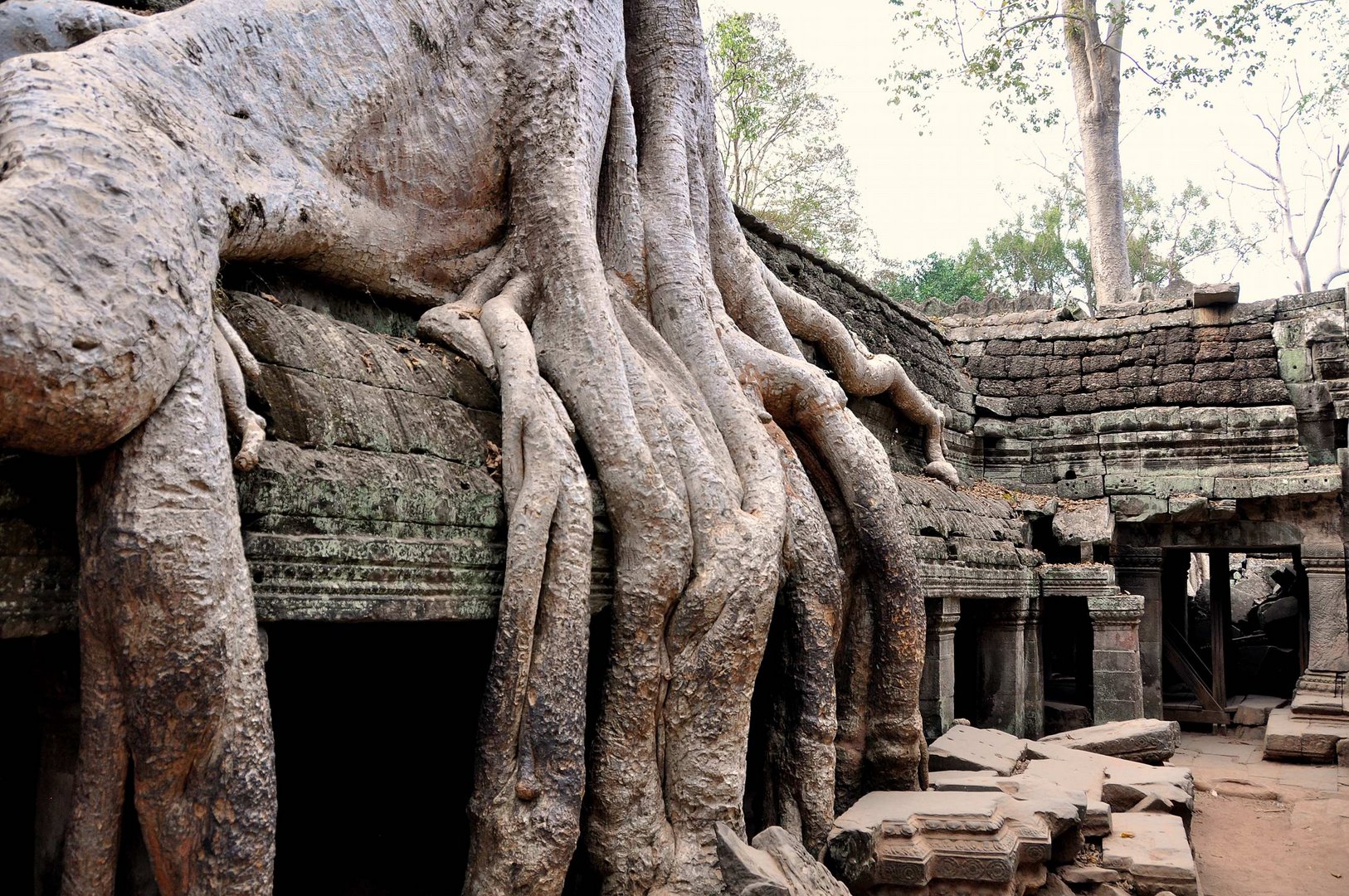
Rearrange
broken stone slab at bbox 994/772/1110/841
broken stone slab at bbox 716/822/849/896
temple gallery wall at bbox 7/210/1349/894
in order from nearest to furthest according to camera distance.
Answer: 1. temple gallery wall at bbox 7/210/1349/894
2. broken stone slab at bbox 716/822/849/896
3. broken stone slab at bbox 994/772/1110/841

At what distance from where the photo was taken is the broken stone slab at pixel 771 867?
135 inches

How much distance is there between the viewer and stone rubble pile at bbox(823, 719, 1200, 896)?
4.23 metres

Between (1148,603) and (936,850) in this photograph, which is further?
(1148,603)

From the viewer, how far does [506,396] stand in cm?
352

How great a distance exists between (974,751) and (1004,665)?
6.74 ft

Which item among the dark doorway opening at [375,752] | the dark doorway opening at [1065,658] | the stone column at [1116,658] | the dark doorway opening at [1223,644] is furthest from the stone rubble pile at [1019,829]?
the dark doorway opening at [1223,644]

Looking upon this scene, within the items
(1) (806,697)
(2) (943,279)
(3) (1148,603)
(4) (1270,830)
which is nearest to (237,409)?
(1) (806,697)

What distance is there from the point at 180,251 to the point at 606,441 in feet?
5.00

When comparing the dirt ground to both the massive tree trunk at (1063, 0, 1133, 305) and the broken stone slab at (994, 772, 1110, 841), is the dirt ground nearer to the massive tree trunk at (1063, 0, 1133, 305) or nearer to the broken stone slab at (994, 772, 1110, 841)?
the broken stone slab at (994, 772, 1110, 841)

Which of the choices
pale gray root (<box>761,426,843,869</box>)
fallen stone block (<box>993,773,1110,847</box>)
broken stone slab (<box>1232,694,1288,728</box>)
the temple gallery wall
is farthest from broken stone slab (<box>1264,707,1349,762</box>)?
pale gray root (<box>761,426,843,869</box>)

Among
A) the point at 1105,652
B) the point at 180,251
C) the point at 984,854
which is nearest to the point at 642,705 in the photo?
the point at 984,854

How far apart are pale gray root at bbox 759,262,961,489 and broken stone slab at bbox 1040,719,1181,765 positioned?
1.89 m

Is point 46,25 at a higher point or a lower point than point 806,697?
higher

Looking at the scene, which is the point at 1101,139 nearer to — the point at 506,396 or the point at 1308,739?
the point at 1308,739
